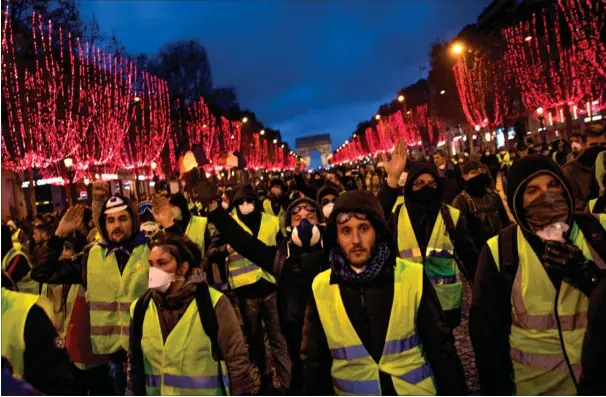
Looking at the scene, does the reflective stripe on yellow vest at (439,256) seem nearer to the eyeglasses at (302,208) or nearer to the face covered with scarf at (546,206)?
the eyeglasses at (302,208)

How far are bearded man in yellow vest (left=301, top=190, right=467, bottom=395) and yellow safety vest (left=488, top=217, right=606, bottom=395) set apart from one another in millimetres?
357

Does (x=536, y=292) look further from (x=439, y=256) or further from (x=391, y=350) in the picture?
(x=439, y=256)

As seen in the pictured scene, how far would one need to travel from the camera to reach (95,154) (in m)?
36.5

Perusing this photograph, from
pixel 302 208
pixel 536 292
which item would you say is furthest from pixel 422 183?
pixel 536 292

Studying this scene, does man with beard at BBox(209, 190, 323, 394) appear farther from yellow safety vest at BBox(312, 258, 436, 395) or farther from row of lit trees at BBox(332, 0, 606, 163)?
row of lit trees at BBox(332, 0, 606, 163)

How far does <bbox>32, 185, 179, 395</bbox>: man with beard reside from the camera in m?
4.91

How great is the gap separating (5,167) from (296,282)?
93.4ft

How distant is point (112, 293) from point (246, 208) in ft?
6.84

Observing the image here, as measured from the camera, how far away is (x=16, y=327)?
3.04m

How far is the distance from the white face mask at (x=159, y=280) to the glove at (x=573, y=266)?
83.6 inches

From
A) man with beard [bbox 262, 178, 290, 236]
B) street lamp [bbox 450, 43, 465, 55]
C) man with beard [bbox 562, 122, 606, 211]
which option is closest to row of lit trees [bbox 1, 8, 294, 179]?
street lamp [bbox 450, 43, 465, 55]

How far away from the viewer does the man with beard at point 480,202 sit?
6.12 meters

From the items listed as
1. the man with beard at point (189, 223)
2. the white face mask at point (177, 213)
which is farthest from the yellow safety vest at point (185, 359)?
the white face mask at point (177, 213)

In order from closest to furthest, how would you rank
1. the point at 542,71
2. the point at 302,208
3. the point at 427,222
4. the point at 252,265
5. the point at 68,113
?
the point at 302,208 → the point at 427,222 → the point at 252,265 → the point at 68,113 → the point at 542,71
